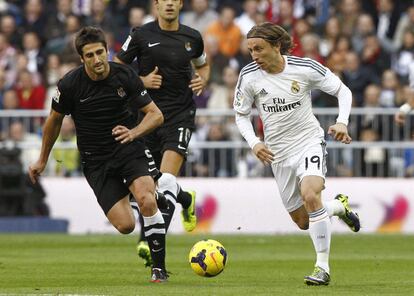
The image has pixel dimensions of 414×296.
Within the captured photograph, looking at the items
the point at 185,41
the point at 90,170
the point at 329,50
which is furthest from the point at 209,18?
the point at 90,170

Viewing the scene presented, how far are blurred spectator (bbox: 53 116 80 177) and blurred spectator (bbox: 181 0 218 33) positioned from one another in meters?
3.48

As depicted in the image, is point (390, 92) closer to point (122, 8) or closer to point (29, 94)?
point (122, 8)

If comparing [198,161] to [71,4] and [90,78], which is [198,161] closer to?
[71,4]

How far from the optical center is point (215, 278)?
1276cm

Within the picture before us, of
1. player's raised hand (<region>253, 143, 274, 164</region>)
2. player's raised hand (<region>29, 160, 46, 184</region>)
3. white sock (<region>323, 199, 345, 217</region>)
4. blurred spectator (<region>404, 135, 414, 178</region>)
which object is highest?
player's raised hand (<region>253, 143, 274, 164</region>)

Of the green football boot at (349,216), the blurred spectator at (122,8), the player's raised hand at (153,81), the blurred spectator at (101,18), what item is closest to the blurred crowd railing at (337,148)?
the blurred spectator at (101,18)

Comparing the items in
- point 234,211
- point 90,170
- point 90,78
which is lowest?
point 234,211

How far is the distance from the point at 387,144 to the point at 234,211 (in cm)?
285

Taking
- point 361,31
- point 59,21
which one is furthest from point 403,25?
point 59,21

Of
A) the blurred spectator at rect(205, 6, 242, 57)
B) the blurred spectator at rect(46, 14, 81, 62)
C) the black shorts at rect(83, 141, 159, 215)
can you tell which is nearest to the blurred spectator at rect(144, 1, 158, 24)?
the blurred spectator at rect(205, 6, 242, 57)

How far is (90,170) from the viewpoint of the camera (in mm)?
12633

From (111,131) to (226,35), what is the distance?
39.1ft

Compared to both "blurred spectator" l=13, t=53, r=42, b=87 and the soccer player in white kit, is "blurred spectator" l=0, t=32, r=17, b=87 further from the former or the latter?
the soccer player in white kit

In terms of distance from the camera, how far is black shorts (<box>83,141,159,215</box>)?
40.4ft
